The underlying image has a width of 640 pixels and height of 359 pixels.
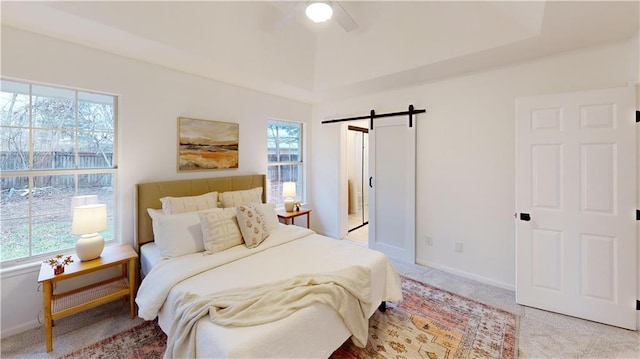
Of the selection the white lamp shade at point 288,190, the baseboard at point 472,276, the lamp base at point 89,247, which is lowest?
the baseboard at point 472,276

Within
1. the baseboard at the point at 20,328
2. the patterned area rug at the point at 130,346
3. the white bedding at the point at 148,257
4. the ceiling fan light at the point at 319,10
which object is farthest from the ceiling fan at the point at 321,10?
the baseboard at the point at 20,328

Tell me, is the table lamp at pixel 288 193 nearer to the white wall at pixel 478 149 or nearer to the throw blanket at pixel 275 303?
the white wall at pixel 478 149

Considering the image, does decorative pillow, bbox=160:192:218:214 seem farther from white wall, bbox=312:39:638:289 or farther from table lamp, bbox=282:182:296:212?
white wall, bbox=312:39:638:289

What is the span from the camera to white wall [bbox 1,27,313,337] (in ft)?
6.93

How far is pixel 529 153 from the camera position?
2480 millimetres

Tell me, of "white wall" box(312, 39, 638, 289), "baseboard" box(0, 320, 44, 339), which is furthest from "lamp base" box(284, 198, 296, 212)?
"baseboard" box(0, 320, 44, 339)

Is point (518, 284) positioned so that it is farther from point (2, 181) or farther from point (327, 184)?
point (2, 181)

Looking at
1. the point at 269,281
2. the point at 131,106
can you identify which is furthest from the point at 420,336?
the point at 131,106

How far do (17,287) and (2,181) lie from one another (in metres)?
0.87

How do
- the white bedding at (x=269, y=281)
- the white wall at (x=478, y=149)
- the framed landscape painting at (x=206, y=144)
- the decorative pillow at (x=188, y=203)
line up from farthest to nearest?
the framed landscape painting at (x=206, y=144) < the decorative pillow at (x=188, y=203) < the white wall at (x=478, y=149) < the white bedding at (x=269, y=281)

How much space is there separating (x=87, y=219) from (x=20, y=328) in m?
1.01

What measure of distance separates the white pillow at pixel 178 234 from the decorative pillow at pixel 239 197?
2.08 feet

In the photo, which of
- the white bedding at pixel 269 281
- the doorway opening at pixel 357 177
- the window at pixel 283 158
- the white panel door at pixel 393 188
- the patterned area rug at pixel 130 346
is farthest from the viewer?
the doorway opening at pixel 357 177

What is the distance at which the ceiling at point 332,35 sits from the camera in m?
1.99
